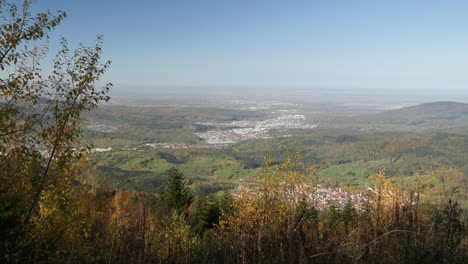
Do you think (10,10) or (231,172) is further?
(231,172)

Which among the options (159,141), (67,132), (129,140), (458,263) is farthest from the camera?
(159,141)

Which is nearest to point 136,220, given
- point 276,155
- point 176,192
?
point 176,192

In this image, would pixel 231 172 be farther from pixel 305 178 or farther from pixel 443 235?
pixel 443 235

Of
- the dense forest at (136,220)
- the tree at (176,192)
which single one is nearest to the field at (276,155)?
the tree at (176,192)

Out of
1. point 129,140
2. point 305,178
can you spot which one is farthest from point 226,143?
point 305,178

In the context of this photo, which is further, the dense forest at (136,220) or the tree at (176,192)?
the tree at (176,192)

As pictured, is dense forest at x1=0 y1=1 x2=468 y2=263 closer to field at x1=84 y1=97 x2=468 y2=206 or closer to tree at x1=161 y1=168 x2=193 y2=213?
tree at x1=161 y1=168 x2=193 y2=213

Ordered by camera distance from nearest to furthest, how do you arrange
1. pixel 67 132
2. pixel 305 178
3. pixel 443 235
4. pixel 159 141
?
pixel 443 235 < pixel 67 132 < pixel 305 178 < pixel 159 141

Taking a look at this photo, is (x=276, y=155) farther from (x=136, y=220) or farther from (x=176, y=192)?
(x=136, y=220)

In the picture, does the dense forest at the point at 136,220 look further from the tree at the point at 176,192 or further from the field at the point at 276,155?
the field at the point at 276,155

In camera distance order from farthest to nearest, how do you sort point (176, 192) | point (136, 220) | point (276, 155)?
→ point (276, 155)
point (176, 192)
point (136, 220)

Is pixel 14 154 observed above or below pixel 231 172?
above
